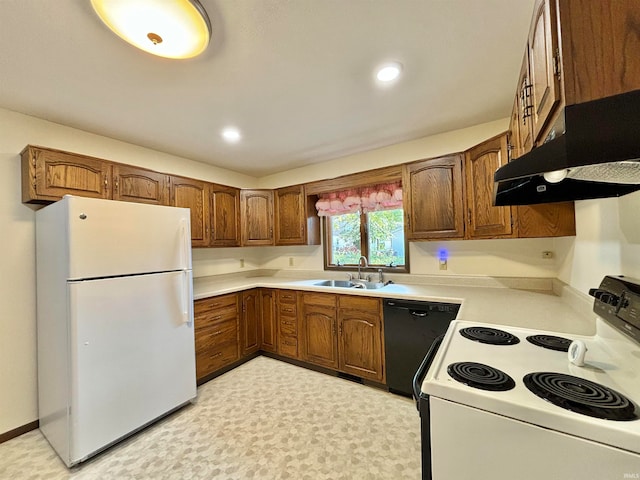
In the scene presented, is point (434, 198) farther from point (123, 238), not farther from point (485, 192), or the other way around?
point (123, 238)

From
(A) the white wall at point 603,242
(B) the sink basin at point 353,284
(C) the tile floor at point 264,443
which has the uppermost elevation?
(A) the white wall at point 603,242

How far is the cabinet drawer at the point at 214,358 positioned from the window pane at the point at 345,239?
1.58m

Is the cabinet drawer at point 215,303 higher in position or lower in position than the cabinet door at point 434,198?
lower

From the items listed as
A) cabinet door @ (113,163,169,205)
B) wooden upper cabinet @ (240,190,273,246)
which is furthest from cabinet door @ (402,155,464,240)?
cabinet door @ (113,163,169,205)

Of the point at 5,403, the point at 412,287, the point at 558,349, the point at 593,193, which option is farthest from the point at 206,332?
the point at 593,193

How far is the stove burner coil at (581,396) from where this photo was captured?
66 centimetres

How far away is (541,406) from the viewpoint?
699 mm

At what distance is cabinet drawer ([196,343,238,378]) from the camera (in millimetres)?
2561

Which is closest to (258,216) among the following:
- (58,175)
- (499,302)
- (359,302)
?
(359,302)

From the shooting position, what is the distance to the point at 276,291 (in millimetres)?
3127

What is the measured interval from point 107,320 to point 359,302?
1971 millimetres

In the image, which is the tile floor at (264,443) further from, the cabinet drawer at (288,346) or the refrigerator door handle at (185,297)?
the refrigerator door handle at (185,297)

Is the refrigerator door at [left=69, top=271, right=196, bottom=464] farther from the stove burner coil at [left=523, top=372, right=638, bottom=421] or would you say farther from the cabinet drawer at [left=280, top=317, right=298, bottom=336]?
the stove burner coil at [left=523, top=372, right=638, bottom=421]

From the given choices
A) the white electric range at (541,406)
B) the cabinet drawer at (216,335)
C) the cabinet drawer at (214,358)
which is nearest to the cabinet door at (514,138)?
the white electric range at (541,406)
